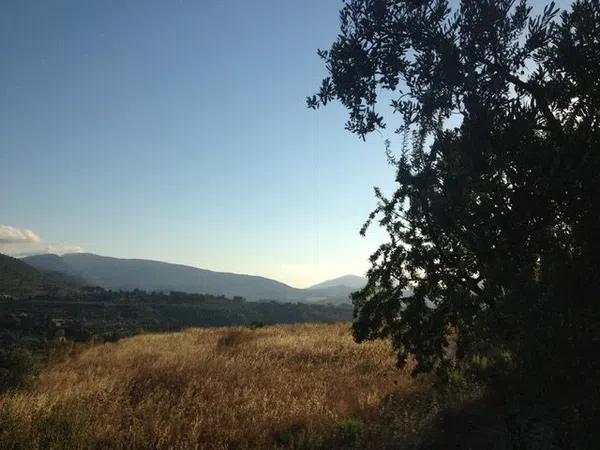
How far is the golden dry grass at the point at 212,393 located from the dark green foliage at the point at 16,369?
506 mm

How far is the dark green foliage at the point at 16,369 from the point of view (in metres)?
14.0

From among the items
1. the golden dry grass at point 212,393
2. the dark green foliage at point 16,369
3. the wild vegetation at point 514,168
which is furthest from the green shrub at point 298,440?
the dark green foliage at point 16,369

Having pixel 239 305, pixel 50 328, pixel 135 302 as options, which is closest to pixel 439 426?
pixel 50 328

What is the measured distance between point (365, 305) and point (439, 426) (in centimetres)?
307

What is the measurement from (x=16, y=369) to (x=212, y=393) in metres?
6.80

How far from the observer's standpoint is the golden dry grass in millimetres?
9336

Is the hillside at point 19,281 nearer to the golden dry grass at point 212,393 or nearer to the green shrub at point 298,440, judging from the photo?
the golden dry grass at point 212,393

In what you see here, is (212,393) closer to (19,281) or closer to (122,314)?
(122,314)

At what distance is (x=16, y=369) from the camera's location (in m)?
14.4

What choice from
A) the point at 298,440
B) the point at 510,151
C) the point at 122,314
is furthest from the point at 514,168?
the point at 122,314

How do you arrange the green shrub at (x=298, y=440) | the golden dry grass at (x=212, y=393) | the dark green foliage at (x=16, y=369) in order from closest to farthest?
the green shrub at (x=298, y=440) < the golden dry grass at (x=212, y=393) < the dark green foliage at (x=16, y=369)

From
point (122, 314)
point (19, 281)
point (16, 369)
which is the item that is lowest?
point (122, 314)

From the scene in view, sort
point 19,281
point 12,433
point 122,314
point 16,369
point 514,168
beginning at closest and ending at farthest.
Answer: point 514,168, point 12,433, point 16,369, point 122,314, point 19,281

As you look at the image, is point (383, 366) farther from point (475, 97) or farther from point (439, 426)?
point (475, 97)
